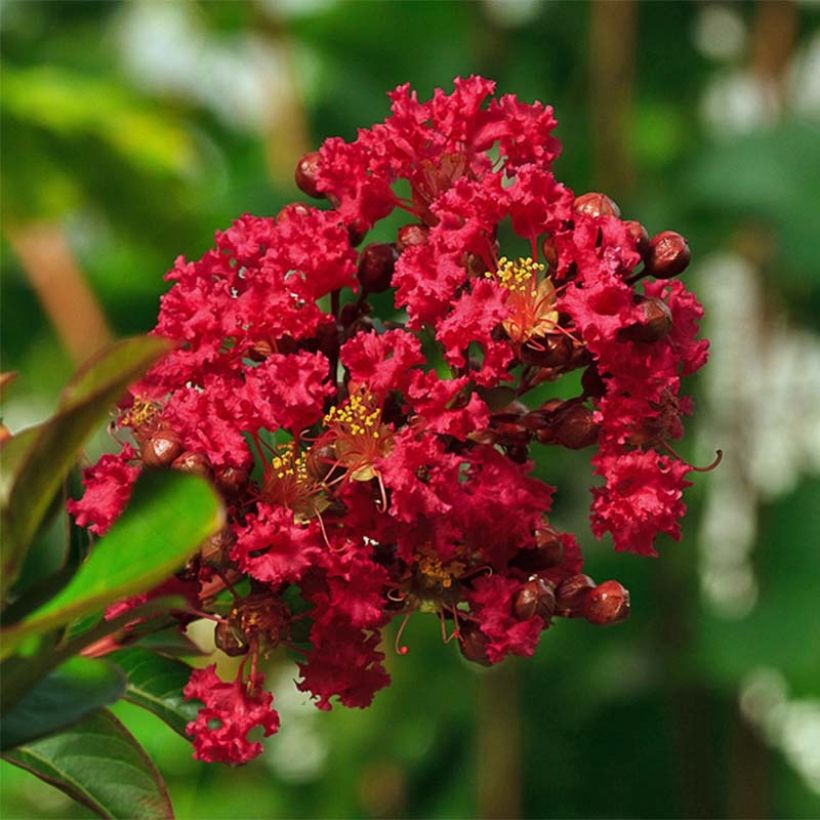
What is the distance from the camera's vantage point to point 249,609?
0.58m

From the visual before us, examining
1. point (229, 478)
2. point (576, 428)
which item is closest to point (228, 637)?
point (229, 478)

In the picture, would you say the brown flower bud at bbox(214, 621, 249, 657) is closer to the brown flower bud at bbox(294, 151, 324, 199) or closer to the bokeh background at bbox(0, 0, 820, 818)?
the brown flower bud at bbox(294, 151, 324, 199)

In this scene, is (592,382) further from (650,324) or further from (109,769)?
(109,769)

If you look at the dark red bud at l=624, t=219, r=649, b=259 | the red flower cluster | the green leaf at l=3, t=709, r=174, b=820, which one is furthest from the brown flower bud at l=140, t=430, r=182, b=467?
the dark red bud at l=624, t=219, r=649, b=259

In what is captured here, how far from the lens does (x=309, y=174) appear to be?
668 millimetres

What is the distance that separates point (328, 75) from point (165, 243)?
1.74ft

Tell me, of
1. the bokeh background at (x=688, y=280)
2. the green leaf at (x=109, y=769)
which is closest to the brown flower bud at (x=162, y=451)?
the green leaf at (x=109, y=769)

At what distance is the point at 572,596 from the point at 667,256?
0.49ft

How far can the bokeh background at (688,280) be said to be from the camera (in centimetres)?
251

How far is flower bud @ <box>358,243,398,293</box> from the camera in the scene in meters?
0.65

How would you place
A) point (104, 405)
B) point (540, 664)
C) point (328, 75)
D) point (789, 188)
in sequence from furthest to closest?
point (328, 75) → point (540, 664) → point (789, 188) → point (104, 405)

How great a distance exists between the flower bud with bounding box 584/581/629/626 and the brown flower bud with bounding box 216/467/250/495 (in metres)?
0.15

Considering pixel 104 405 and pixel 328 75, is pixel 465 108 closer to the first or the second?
pixel 104 405

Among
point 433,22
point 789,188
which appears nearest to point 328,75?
point 433,22
